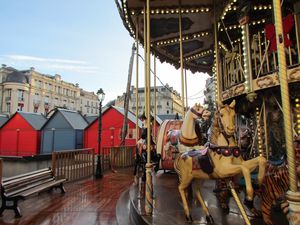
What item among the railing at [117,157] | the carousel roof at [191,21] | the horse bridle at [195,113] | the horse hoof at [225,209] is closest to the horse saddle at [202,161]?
the horse bridle at [195,113]

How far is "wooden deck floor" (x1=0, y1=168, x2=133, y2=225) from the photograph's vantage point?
502 centimetres

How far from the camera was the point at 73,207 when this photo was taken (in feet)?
19.9

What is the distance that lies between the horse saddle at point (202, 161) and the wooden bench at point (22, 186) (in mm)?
4251

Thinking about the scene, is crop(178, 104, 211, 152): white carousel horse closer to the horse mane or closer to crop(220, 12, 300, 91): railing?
the horse mane

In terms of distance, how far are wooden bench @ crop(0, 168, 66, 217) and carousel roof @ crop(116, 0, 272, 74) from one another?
6.12m

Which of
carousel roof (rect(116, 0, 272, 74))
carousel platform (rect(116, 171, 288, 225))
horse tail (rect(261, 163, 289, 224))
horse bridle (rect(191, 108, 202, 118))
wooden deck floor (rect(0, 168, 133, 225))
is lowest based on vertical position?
wooden deck floor (rect(0, 168, 133, 225))

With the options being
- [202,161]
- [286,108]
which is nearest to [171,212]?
[202,161]

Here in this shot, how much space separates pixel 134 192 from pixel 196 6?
257 inches

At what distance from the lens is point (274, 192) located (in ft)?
11.1

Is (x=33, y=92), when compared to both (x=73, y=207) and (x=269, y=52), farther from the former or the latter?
(x=269, y=52)

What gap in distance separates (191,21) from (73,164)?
7.64 meters

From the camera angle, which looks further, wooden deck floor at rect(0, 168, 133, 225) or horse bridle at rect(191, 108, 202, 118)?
wooden deck floor at rect(0, 168, 133, 225)

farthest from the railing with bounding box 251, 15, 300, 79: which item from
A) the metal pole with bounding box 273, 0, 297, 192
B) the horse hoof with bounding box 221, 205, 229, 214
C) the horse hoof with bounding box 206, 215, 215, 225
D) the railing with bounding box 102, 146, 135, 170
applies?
the railing with bounding box 102, 146, 135, 170

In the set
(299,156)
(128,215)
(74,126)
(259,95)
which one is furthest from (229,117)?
(74,126)
